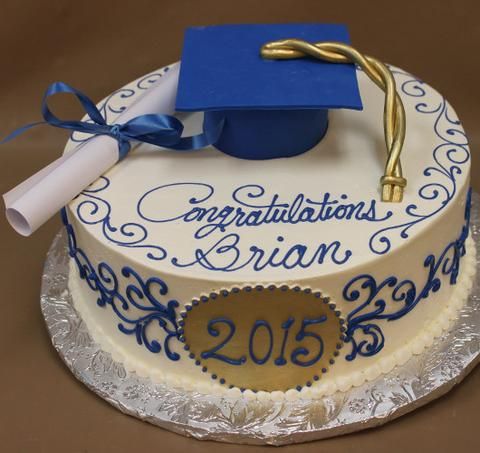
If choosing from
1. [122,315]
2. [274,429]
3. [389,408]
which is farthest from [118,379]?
[389,408]

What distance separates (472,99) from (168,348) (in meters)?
2.29

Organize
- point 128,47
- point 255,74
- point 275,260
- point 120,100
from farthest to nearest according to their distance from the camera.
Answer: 1. point 128,47
2. point 120,100
3. point 255,74
4. point 275,260

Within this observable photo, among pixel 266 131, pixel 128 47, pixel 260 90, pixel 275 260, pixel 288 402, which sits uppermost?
pixel 260 90

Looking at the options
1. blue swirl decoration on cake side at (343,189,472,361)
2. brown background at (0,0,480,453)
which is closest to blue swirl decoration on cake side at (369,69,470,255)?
blue swirl decoration on cake side at (343,189,472,361)

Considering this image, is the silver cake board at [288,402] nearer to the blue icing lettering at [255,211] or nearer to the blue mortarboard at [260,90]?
the blue icing lettering at [255,211]

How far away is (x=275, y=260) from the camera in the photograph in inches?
104

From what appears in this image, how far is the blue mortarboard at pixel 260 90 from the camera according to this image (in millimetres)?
2814

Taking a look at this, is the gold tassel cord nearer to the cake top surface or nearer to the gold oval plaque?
the cake top surface

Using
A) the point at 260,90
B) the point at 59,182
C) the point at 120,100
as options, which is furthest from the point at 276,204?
the point at 120,100

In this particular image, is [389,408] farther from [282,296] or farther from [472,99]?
[472,99]

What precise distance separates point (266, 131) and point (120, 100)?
0.78 m

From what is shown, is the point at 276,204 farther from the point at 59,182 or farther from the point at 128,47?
the point at 128,47

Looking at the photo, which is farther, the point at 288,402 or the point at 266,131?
the point at 266,131

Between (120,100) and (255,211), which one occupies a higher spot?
(120,100)
